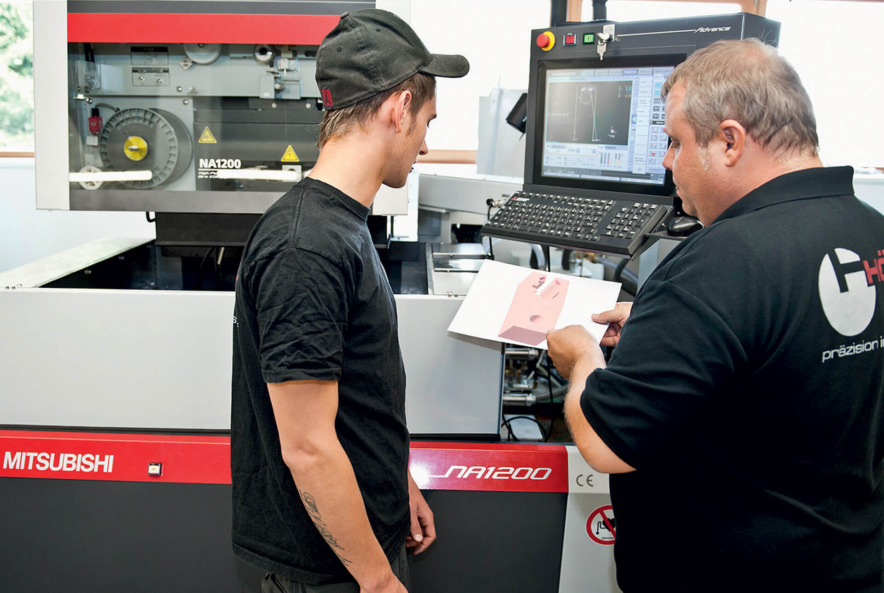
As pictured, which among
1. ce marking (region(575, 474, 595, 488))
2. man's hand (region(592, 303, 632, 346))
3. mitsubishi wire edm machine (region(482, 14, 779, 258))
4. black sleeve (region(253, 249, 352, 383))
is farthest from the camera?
ce marking (region(575, 474, 595, 488))

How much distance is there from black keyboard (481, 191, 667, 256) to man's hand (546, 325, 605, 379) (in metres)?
0.20

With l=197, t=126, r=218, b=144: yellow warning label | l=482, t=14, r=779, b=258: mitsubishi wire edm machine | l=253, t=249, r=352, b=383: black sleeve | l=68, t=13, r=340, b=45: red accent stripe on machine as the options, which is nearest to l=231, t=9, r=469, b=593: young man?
l=253, t=249, r=352, b=383: black sleeve

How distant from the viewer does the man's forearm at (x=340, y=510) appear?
0.84 metres

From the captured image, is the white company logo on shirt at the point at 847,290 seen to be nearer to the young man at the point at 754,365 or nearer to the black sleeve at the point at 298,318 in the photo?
the young man at the point at 754,365

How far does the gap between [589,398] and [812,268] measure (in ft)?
1.03

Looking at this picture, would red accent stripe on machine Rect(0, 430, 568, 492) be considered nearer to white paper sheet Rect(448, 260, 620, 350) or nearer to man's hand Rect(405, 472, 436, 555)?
man's hand Rect(405, 472, 436, 555)

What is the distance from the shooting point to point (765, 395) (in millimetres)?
824

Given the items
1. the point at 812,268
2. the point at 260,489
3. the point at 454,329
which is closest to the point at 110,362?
the point at 260,489

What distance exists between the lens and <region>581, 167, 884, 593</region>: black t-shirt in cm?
79

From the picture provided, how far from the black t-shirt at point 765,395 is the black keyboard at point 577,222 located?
35cm

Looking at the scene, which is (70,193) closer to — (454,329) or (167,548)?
(167,548)

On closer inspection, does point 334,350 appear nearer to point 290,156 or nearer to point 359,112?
point 359,112

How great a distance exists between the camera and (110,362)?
1297mm

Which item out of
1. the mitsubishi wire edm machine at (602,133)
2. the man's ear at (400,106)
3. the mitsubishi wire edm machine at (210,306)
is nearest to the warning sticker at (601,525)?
the mitsubishi wire edm machine at (210,306)
